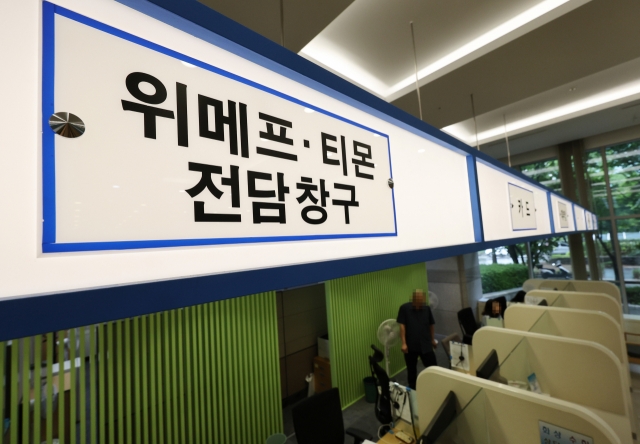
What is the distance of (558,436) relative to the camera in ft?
4.33

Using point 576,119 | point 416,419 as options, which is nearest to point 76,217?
point 416,419

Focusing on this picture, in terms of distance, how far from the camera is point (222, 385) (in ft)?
10.0

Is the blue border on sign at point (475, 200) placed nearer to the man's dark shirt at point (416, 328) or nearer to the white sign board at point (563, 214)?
the white sign board at point (563, 214)

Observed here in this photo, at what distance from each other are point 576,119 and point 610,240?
3.32 meters

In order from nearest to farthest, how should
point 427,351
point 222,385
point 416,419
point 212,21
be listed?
1. point 212,21
2. point 416,419
3. point 222,385
4. point 427,351

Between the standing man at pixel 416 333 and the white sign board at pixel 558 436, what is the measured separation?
2.50m

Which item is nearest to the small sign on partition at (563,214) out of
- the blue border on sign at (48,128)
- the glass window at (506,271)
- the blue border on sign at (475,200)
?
the blue border on sign at (475,200)

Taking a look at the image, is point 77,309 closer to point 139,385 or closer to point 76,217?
point 76,217

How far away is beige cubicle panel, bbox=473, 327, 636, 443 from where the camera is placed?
6.21 ft

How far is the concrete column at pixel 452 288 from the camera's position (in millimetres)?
6359

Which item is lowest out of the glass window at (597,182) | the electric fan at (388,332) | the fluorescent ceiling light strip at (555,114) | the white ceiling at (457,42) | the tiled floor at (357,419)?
the tiled floor at (357,419)

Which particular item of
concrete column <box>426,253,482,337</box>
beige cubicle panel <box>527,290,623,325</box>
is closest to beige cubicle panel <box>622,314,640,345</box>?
beige cubicle panel <box>527,290,623,325</box>

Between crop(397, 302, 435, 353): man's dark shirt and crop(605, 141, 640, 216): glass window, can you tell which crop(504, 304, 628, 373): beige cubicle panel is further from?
crop(605, 141, 640, 216): glass window

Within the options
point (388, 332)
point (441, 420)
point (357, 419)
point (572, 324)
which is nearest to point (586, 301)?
point (572, 324)
